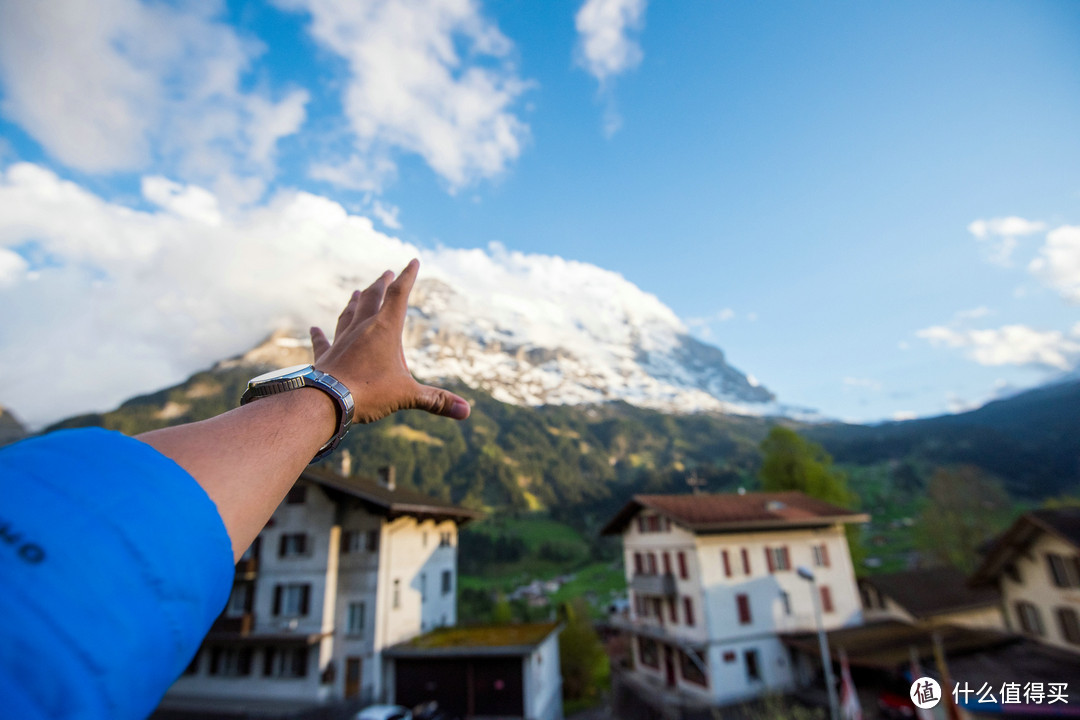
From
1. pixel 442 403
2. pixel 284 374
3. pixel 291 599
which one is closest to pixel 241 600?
pixel 291 599

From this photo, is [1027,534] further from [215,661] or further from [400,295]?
[215,661]

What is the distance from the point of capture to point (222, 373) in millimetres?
130375

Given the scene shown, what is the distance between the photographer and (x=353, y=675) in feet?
65.3

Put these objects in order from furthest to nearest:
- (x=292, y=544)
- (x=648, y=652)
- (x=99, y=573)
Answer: (x=648, y=652) < (x=292, y=544) < (x=99, y=573)

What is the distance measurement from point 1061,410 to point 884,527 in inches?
2204

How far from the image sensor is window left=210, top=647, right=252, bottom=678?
2050 centimetres

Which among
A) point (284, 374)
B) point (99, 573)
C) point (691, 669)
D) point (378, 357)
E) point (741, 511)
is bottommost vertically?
point (691, 669)

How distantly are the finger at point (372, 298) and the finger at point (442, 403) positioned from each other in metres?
0.34

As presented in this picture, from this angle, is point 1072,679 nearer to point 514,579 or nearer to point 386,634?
point 386,634

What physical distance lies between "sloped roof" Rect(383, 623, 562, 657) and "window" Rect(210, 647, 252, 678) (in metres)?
6.01

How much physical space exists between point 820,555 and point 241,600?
2833 centimetres

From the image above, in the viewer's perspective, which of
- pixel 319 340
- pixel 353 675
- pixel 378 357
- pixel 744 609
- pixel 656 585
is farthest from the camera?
pixel 656 585

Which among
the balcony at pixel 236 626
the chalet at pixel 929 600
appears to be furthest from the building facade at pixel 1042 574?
the balcony at pixel 236 626

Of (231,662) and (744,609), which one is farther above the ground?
(744,609)
